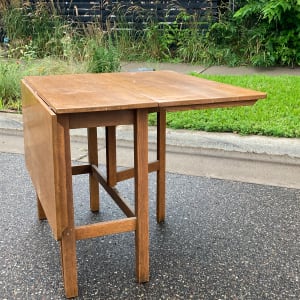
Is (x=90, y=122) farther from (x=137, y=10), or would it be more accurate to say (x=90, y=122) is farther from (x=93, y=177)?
(x=137, y=10)

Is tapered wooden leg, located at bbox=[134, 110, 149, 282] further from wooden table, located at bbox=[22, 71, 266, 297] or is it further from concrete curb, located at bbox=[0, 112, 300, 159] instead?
concrete curb, located at bbox=[0, 112, 300, 159]

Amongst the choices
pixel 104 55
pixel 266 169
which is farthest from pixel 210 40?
pixel 266 169

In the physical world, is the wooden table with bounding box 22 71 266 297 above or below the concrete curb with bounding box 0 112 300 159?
above

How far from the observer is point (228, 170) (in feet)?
13.9

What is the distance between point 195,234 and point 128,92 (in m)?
1.06

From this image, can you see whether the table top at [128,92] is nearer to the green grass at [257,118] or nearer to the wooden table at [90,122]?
the wooden table at [90,122]

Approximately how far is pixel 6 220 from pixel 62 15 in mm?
8145

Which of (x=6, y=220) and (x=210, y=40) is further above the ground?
(x=210, y=40)

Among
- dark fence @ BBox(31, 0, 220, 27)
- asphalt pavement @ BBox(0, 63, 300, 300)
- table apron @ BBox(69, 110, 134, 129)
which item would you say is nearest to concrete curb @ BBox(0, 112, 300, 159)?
asphalt pavement @ BBox(0, 63, 300, 300)

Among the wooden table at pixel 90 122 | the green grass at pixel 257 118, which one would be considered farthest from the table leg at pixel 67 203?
the green grass at pixel 257 118

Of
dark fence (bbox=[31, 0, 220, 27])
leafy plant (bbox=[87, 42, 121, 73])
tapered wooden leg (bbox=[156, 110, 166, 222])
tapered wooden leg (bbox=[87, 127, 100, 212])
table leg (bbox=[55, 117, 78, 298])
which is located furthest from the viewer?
dark fence (bbox=[31, 0, 220, 27])

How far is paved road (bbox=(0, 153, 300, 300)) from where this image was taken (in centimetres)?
255

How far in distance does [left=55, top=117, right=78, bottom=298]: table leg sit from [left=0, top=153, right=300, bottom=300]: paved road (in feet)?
0.33

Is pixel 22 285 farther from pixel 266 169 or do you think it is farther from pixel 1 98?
pixel 1 98
